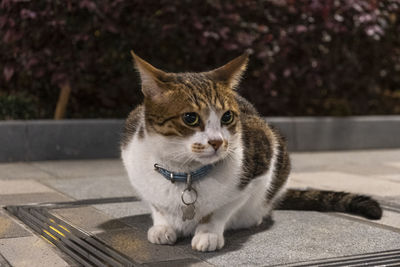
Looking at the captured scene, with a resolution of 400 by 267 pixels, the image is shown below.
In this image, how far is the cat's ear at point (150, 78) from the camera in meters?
2.48

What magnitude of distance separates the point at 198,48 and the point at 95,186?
249cm

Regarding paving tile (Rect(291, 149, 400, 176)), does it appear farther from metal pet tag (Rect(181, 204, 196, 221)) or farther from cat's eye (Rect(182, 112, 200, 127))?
cat's eye (Rect(182, 112, 200, 127))

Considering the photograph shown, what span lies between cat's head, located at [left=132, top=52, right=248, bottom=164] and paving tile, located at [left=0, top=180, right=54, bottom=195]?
1.76m

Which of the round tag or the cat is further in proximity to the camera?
the round tag

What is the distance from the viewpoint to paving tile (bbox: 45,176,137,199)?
394cm

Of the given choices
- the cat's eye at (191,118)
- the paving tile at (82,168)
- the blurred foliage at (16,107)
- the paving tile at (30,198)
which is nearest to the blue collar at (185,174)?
the cat's eye at (191,118)

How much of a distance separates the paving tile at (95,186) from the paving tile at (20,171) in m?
0.27

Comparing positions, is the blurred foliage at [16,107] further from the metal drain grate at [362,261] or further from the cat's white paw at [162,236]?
the metal drain grate at [362,261]

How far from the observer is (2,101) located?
5.70 m

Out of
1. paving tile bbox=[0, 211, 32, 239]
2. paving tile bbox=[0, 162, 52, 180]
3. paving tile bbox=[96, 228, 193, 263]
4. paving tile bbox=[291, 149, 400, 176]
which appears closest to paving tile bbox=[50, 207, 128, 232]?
Result: paving tile bbox=[96, 228, 193, 263]

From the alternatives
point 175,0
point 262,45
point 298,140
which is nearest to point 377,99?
point 298,140

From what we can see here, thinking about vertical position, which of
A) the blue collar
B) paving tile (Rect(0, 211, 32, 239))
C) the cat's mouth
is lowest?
paving tile (Rect(0, 211, 32, 239))

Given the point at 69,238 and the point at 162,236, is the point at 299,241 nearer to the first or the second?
the point at 162,236

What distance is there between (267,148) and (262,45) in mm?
3570
